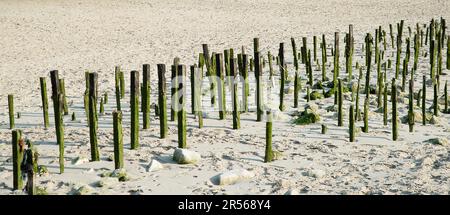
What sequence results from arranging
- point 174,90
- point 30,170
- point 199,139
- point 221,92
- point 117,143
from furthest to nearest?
point 221,92 → point 174,90 → point 199,139 → point 117,143 → point 30,170

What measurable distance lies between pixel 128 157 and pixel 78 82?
589 centimetres

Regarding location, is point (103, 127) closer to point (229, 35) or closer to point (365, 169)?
point (365, 169)

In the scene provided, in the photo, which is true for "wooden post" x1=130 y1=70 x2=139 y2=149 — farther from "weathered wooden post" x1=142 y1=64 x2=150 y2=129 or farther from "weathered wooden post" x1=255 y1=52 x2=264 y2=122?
"weathered wooden post" x1=255 y1=52 x2=264 y2=122

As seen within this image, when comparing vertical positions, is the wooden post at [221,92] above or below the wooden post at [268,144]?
above

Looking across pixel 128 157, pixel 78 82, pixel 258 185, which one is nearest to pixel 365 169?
pixel 258 185

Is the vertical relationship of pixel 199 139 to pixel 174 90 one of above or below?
below

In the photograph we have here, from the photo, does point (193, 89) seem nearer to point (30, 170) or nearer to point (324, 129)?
point (324, 129)

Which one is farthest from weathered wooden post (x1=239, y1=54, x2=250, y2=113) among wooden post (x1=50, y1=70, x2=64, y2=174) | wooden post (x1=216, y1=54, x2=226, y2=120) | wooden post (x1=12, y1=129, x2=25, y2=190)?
wooden post (x1=12, y1=129, x2=25, y2=190)

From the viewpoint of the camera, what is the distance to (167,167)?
18.7ft

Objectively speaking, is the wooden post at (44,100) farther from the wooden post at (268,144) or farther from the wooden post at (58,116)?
the wooden post at (268,144)

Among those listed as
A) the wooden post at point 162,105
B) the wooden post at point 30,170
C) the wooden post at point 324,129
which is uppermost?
the wooden post at point 162,105

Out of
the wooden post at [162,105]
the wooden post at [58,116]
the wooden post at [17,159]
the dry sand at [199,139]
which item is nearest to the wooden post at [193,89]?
the dry sand at [199,139]

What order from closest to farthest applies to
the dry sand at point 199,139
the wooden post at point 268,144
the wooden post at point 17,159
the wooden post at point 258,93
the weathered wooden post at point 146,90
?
1. the wooden post at point 17,159
2. the dry sand at point 199,139
3. the wooden post at point 268,144
4. the weathered wooden post at point 146,90
5. the wooden post at point 258,93

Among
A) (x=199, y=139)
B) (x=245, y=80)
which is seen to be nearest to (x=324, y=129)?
(x=245, y=80)
